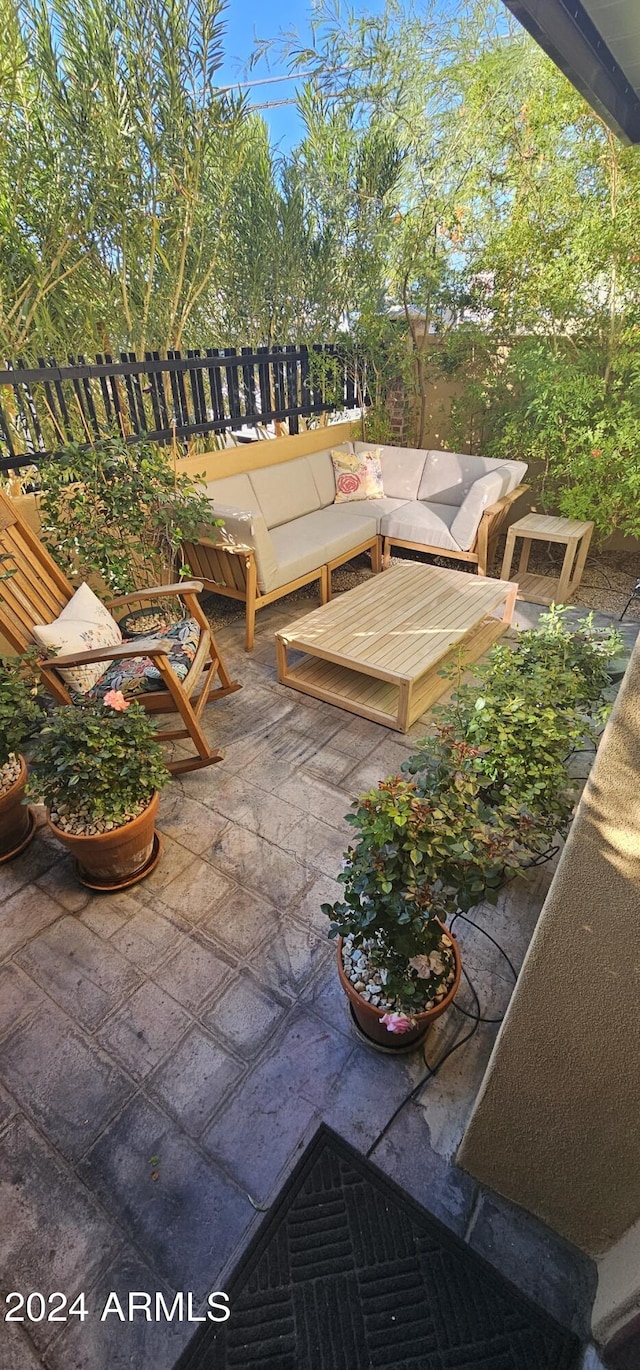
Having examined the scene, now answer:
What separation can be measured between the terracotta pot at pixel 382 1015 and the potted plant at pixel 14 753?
Result: 123 cm

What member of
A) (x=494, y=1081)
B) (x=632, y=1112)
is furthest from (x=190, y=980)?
(x=632, y=1112)

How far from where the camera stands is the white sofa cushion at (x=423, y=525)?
12.9 feet

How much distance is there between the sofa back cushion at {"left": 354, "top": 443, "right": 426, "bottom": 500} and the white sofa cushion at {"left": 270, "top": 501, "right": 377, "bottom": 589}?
522mm

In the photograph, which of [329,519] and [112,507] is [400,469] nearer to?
[329,519]

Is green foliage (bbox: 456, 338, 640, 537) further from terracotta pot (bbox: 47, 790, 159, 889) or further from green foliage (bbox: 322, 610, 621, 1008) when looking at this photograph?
terracotta pot (bbox: 47, 790, 159, 889)

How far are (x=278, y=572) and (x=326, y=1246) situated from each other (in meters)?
2.79

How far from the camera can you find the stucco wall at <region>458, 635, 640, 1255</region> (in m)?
0.98

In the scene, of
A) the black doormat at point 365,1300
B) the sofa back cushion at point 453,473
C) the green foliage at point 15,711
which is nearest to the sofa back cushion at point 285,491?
the sofa back cushion at point 453,473

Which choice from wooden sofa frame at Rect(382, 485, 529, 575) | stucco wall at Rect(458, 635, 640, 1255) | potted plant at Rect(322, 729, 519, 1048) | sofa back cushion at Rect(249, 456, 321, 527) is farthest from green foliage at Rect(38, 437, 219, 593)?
stucco wall at Rect(458, 635, 640, 1255)

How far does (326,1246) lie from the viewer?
3.85ft

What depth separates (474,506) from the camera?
3727mm

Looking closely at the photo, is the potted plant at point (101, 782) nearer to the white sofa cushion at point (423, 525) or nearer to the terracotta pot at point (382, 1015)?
the terracotta pot at point (382, 1015)

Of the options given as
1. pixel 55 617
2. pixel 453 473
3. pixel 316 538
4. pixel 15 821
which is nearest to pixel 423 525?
pixel 453 473

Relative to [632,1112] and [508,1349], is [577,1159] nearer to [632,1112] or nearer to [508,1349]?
[632,1112]
